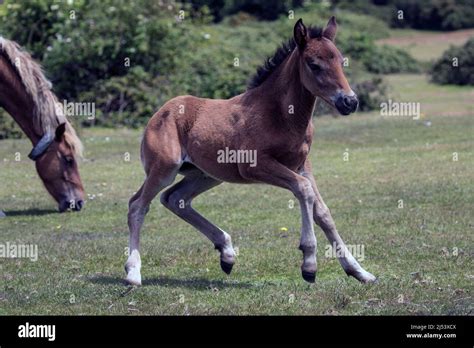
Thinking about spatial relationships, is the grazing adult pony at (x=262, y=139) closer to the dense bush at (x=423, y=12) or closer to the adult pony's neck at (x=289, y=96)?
the adult pony's neck at (x=289, y=96)

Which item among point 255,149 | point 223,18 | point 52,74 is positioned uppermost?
point 255,149

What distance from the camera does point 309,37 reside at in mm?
9672

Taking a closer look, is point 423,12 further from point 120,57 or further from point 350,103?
point 350,103

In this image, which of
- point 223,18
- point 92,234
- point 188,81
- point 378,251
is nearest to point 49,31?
point 188,81

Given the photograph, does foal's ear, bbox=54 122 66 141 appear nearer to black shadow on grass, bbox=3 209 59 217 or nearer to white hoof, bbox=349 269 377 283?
black shadow on grass, bbox=3 209 59 217

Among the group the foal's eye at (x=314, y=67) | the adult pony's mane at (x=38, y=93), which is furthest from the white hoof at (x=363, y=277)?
the adult pony's mane at (x=38, y=93)

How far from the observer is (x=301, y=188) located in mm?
9508

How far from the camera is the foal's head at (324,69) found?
9.30 metres

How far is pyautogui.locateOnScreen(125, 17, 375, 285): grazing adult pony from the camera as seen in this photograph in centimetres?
948

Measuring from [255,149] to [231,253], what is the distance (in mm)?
1199

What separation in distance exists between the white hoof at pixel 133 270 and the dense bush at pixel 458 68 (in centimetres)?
2499

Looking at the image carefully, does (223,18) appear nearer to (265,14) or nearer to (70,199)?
(265,14)

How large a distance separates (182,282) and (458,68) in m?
25.4

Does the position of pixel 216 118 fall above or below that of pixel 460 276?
above
